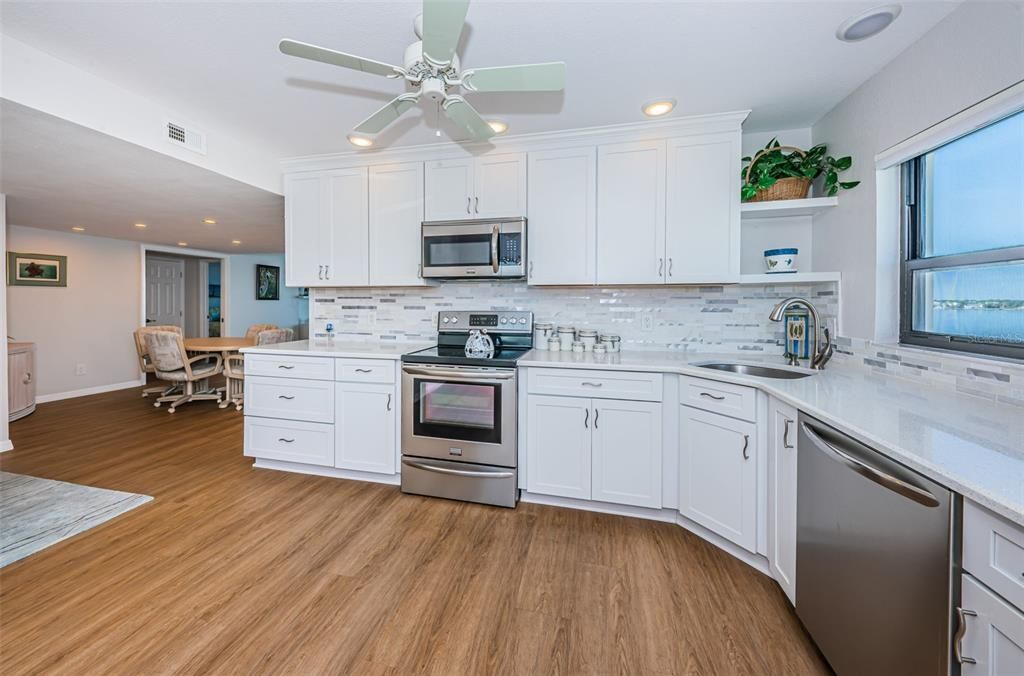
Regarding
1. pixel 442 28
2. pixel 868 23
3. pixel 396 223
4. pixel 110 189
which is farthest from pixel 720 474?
pixel 110 189

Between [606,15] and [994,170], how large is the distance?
1567 mm

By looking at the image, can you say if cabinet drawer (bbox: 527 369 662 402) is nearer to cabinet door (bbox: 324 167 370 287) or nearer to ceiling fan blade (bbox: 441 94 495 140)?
ceiling fan blade (bbox: 441 94 495 140)

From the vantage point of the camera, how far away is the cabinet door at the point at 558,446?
242 centimetres

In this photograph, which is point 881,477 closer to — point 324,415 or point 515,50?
point 515,50

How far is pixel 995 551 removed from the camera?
0.81 metres

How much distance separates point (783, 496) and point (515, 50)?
7.38ft

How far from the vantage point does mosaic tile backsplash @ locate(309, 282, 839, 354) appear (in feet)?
8.90

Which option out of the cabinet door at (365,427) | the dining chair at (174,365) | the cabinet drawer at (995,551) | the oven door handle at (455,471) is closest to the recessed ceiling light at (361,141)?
the cabinet door at (365,427)

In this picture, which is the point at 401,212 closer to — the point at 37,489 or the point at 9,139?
the point at 9,139

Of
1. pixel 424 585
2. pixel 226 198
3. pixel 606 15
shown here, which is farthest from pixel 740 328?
pixel 226 198

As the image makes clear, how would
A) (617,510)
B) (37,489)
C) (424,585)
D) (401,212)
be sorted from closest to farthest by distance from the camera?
1. (424,585)
2. (617,510)
3. (37,489)
4. (401,212)

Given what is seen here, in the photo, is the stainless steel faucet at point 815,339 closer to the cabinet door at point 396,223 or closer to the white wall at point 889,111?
the white wall at point 889,111

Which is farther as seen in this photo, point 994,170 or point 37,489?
point 37,489

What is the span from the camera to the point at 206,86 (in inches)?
85.4
